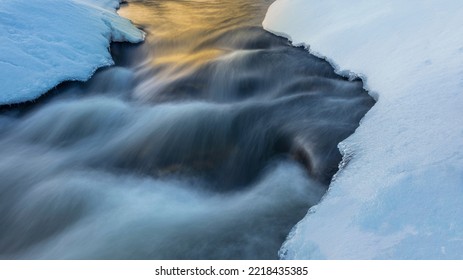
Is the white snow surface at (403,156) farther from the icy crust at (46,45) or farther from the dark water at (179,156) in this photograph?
the icy crust at (46,45)

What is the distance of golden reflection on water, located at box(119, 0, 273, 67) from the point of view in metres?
8.44

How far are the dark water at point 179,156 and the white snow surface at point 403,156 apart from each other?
0.42 metres

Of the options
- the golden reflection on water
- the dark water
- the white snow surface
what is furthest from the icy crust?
the white snow surface

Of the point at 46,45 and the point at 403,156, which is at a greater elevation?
the point at 403,156

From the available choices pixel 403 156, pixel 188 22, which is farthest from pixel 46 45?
pixel 403 156

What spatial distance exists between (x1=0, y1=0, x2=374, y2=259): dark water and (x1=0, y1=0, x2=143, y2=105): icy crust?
0.27 metres

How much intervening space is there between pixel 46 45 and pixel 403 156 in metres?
6.30

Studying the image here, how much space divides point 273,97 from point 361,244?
Answer: 11.3 ft

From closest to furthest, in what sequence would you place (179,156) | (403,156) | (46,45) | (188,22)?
(403,156)
(179,156)
(46,45)
(188,22)

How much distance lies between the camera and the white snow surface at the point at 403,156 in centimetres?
286

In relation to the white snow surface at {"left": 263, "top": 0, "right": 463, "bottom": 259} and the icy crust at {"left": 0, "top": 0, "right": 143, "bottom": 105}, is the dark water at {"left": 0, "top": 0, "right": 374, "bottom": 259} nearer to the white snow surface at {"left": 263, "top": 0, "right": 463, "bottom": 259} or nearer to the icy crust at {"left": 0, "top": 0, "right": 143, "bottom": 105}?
the icy crust at {"left": 0, "top": 0, "right": 143, "bottom": 105}

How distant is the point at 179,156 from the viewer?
5105 mm

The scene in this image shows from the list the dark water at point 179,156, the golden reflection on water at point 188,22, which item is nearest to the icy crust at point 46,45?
the dark water at point 179,156

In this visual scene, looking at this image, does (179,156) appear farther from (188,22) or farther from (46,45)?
(188,22)
